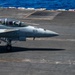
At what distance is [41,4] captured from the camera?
6216 cm

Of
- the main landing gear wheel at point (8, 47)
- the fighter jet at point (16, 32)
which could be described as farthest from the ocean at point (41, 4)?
the main landing gear wheel at point (8, 47)

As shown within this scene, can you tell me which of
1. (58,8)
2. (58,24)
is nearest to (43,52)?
(58,24)

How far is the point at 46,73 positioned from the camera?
19.7 metres

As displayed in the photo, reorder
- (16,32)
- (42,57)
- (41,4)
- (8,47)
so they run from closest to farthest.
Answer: (42,57)
(16,32)
(8,47)
(41,4)

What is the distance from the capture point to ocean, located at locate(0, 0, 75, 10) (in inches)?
2397

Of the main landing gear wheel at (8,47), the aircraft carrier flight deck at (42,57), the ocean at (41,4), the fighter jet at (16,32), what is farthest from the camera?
the ocean at (41,4)

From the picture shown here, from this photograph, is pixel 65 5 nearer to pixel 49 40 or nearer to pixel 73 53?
pixel 49 40

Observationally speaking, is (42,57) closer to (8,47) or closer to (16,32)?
(16,32)

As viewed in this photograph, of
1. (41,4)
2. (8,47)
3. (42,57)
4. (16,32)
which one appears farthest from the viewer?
(41,4)

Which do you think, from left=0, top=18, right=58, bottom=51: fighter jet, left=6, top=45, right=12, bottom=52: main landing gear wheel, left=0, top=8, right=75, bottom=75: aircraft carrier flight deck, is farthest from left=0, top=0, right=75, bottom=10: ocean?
left=6, top=45, right=12, bottom=52: main landing gear wheel

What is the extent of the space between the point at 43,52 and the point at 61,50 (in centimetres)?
165

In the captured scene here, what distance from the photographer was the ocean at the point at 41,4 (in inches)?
2397

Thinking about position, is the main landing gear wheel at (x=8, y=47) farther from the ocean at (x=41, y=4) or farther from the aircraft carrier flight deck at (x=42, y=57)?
the ocean at (x=41, y=4)

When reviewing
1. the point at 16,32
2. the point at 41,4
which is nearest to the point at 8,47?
the point at 16,32
